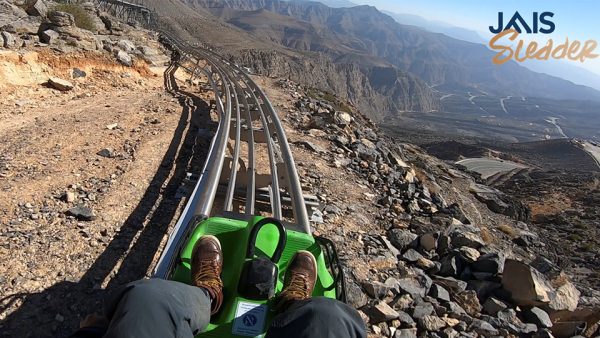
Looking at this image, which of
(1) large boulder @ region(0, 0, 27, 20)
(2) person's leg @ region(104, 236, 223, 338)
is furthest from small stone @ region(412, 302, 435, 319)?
(1) large boulder @ region(0, 0, 27, 20)

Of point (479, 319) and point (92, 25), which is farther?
point (92, 25)

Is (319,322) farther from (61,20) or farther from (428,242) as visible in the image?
(61,20)

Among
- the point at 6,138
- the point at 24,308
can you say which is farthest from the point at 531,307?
the point at 6,138

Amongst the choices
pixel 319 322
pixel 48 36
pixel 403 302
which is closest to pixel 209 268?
pixel 319 322

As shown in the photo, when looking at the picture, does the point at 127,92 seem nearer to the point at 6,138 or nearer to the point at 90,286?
the point at 6,138

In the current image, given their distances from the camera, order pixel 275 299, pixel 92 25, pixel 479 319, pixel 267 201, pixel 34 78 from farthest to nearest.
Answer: pixel 92 25
pixel 34 78
pixel 267 201
pixel 479 319
pixel 275 299

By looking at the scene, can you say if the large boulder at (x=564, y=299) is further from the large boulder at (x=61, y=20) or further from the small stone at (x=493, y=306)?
the large boulder at (x=61, y=20)
